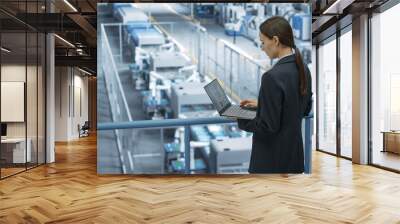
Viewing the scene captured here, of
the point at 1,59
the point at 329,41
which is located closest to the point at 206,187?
the point at 1,59

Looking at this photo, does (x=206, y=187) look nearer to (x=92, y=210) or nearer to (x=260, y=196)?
(x=260, y=196)

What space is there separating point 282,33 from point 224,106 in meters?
0.22

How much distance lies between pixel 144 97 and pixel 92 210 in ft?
7.15

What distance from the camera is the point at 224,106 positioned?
3.33 feet

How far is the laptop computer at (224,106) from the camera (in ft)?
3.14

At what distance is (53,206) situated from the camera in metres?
4.35

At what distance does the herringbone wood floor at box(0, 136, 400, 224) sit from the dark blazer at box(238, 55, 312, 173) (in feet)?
9.17

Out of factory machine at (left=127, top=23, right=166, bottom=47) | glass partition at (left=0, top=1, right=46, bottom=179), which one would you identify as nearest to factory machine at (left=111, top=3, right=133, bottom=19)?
factory machine at (left=127, top=23, right=166, bottom=47)

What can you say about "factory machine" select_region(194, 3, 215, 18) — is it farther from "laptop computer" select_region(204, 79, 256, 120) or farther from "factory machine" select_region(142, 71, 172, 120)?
"laptop computer" select_region(204, 79, 256, 120)

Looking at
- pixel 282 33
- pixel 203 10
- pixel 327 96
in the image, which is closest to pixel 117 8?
pixel 203 10

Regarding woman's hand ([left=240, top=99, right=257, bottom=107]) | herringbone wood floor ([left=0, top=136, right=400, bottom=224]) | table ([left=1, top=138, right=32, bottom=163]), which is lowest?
herringbone wood floor ([left=0, top=136, right=400, bottom=224])

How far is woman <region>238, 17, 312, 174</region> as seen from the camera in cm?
92

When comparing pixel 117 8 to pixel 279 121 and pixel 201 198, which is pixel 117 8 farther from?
pixel 279 121

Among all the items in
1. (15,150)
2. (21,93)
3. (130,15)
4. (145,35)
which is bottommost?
(15,150)
